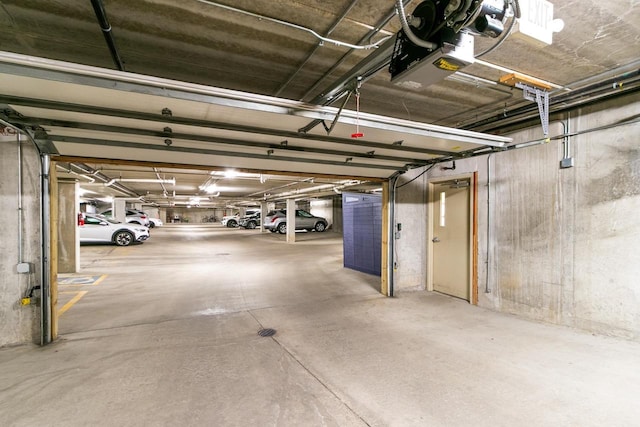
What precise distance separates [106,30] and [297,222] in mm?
15577

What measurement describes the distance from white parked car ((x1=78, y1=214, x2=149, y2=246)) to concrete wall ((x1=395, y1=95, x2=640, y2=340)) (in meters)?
11.4

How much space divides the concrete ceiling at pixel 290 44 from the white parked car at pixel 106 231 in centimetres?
938

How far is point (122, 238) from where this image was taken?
10.5 meters

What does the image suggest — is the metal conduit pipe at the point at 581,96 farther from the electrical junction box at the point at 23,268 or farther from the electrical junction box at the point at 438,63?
the electrical junction box at the point at 23,268

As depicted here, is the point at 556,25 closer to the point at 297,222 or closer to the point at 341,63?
the point at 341,63

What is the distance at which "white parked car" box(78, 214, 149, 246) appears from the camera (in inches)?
390

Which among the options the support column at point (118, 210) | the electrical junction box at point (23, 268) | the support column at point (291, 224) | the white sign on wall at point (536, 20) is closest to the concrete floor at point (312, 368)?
the electrical junction box at point (23, 268)

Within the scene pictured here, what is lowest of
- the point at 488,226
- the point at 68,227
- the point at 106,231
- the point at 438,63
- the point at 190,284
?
the point at 190,284

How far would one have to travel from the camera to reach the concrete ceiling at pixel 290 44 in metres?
1.95

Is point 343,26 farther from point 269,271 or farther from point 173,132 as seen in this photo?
point 269,271

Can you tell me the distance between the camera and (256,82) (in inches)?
120

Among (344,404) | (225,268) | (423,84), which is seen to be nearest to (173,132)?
(423,84)

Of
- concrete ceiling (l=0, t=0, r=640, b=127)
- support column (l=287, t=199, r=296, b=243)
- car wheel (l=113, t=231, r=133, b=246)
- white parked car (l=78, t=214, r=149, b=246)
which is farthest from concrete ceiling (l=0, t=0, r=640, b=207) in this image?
support column (l=287, t=199, r=296, b=243)

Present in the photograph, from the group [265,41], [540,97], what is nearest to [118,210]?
[265,41]
